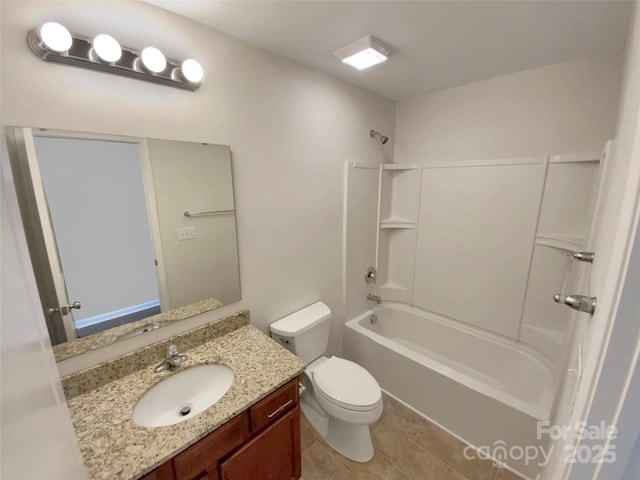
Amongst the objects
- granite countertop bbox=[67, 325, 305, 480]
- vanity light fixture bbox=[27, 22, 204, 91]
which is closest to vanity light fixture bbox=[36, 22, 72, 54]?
vanity light fixture bbox=[27, 22, 204, 91]

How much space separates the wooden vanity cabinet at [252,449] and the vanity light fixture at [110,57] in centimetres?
147

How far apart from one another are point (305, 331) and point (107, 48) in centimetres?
172

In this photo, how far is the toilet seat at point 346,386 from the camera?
5.02 ft

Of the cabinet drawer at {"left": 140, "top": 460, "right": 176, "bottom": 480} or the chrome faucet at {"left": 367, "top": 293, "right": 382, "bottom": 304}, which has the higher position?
the cabinet drawer at {"left": 140, "top": 460, "right": 176, "bottom": 480}

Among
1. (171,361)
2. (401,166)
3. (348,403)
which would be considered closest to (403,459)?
(348,403)

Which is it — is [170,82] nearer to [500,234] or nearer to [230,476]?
[230,476]

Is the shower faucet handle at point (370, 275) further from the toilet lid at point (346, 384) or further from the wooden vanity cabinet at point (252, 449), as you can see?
the wooden vanity cabinet at point (252, 449)

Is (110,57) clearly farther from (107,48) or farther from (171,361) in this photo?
(171,361)

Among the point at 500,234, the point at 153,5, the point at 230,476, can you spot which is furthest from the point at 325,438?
the point at 153,5

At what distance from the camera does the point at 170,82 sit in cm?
117

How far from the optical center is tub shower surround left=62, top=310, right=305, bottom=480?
2.83 ft

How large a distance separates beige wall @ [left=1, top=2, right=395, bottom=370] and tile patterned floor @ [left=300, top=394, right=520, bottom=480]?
730 millimetres

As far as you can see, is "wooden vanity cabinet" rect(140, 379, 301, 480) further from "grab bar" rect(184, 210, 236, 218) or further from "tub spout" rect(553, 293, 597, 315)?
"tub spout" rect(553, 293, 597, 315)

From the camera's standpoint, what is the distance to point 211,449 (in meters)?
1.00
